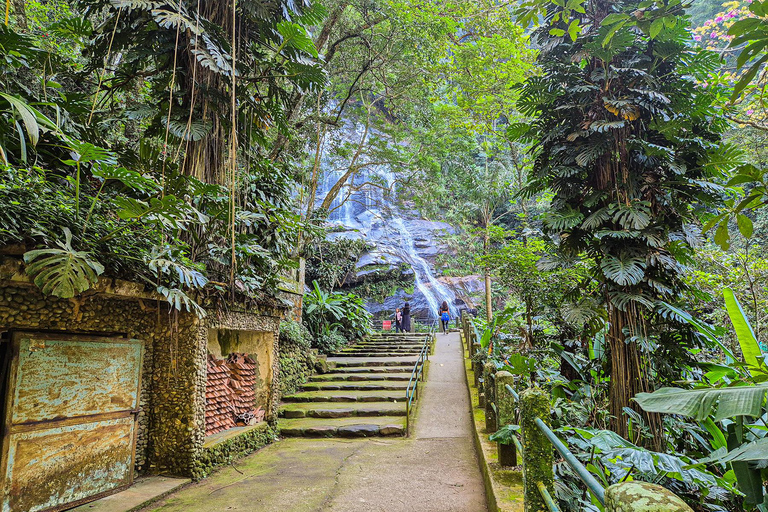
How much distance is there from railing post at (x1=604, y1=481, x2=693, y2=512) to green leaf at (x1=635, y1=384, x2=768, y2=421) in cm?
95

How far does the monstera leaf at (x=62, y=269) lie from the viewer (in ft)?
9.53

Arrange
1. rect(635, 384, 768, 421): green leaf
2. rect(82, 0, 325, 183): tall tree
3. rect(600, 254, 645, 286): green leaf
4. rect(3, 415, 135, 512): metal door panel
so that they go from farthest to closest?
rect(82, 0, 325, 183): tall tree → rect(600, 254, 645, 286): green leaf → rect(3, 415, 135, 512): metal door panel → rect(635, 384, 768, 421): green leaf

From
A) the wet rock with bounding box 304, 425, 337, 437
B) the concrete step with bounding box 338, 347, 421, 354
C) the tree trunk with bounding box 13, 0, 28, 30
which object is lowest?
the wet rock with bounding box 304, 425, 337, 437

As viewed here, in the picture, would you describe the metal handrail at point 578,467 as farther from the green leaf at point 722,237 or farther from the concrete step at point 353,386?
the concrete step at point 353,386

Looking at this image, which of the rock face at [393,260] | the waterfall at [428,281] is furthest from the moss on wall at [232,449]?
the waterfall at [428,281]

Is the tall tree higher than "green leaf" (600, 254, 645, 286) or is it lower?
higher

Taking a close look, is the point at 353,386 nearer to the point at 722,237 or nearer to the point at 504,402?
the point at 504,402

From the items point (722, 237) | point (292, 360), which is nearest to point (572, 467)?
point (722, 237)

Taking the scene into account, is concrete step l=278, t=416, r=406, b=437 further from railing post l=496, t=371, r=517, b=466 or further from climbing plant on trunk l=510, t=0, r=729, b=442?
climbing plant on trunk l=510, t=0, r=729, b=442

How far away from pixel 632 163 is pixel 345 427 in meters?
5.27

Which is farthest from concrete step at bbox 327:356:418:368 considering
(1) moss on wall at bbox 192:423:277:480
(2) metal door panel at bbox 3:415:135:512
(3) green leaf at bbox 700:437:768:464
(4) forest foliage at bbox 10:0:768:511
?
(3) green leaf at bbox 700:437:768:464

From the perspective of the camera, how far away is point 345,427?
6508mm

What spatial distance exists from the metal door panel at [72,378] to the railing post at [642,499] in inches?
164

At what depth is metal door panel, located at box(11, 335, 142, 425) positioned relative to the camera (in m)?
3.40
